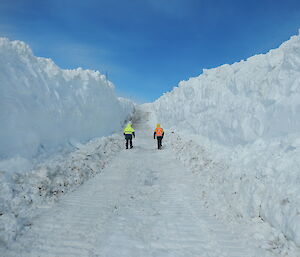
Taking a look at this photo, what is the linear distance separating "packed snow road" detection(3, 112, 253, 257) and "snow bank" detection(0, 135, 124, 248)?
30 centimetres

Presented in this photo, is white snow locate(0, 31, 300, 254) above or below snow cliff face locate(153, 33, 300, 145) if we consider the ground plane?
below

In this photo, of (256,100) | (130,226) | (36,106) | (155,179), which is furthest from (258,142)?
(36,106)

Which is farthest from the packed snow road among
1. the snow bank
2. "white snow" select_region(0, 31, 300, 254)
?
the snow bank

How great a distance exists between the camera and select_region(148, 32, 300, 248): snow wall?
585 cm

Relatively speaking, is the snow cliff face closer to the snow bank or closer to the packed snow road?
the packed snow road

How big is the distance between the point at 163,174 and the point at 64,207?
203 inches

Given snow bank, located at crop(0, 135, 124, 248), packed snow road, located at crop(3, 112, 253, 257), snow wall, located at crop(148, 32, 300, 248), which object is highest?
snow wall, located at crop(148, 32, 300, 248)

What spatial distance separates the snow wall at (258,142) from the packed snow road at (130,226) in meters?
0.86

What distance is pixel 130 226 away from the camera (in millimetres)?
6312

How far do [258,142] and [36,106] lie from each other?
1006cm

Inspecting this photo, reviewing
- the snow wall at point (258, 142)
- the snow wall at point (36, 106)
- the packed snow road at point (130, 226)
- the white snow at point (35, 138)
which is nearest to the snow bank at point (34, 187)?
the white snow at point (35, 138)

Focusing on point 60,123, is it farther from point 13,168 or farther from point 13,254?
point 13,254

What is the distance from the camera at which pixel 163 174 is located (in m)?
11.5

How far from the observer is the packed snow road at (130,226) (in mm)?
5215
